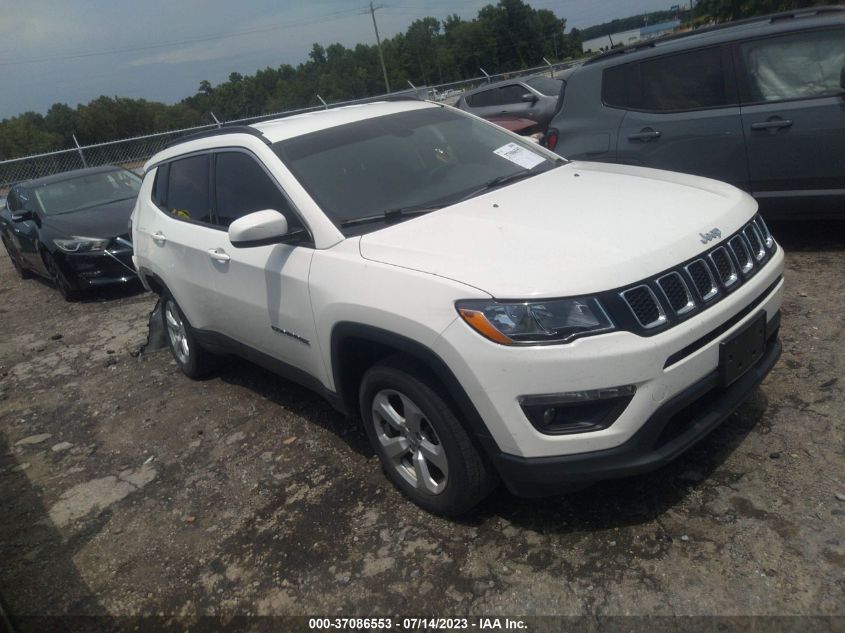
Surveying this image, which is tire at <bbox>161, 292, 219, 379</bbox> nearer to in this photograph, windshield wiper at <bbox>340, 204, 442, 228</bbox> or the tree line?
windshield wiper at <bbox>340, 204, 442, 228</bbox>

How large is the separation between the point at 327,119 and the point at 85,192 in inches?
267

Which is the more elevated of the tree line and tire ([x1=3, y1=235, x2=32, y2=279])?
the tree line

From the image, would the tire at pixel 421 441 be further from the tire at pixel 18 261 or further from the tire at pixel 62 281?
the tire at pixel 18 261

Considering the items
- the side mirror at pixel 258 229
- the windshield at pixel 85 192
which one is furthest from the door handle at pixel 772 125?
the windshield at pixel 85 192

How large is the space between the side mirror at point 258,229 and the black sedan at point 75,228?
564cm

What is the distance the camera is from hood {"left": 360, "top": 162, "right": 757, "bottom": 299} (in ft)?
8.47

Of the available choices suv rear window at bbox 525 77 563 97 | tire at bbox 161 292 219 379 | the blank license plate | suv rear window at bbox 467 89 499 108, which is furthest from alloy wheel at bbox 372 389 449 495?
suv rear window at bbox 467 89 499 108

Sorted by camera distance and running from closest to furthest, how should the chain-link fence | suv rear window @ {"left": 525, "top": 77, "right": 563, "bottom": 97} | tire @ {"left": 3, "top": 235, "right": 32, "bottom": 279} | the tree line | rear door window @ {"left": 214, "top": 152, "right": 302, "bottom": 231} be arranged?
1. rear door window @ {"left": 214, "top": 152, "right": 302, "bottom": 231}
2. tire @ {"left": 3, "top": 235, "right": 32, "bottom": 279}
3. suv rear window @ {"left": 525, "top": 77, "right": 563, "bottom": 97}
4. the chain-link fence
5. the tree line

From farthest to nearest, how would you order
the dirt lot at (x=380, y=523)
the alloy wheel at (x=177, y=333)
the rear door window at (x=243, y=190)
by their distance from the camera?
the alloy wheel at (x=177, y=333) → the rear door window at (x=243, y=190) → the dirt lot at (x=380, y=523)

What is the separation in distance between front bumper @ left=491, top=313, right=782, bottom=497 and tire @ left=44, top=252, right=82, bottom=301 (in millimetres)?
7272

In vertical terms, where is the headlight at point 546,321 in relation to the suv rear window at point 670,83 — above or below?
below

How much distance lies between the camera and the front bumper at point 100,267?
324 inches

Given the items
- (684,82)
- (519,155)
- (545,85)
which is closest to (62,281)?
(519,155)

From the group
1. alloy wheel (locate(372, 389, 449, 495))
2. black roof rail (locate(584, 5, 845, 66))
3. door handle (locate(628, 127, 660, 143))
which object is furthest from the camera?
door handle (locate(628, 127, 660, 143))
